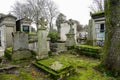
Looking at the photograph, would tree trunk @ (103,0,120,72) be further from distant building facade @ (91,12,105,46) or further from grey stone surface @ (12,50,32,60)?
distant building facade @ (91,12,105,46)

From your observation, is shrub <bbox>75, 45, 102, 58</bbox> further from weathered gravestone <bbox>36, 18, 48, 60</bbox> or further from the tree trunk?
weathered gravestone <bbox>36, 18, 48, 60</bbox>

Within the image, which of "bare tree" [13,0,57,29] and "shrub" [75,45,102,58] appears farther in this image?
"bare tree" [13,0,57,29]

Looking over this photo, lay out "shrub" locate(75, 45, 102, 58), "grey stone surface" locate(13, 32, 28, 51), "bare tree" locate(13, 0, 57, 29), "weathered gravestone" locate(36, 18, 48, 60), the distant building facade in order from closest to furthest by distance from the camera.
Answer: "weathered gravestone" locate(36, 18, 48, 60) → "grey stone surface" locate(13, 32, 28, 51) → "shrub" locate(75, 45, 102, 58) → the distant building facade → "bare tree" locate(13, 0, 57, 29)

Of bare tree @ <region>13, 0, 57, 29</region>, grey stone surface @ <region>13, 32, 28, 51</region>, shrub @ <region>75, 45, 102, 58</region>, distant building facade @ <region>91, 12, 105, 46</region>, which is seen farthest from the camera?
bare tree @ <region>13, 0, 57, 29</region>

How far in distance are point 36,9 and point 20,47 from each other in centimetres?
2171

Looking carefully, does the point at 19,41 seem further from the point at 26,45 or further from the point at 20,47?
the point at 26,45

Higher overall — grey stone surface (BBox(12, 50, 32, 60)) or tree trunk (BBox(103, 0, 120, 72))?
tree trunk (BBox(103, 0, 120, 72))

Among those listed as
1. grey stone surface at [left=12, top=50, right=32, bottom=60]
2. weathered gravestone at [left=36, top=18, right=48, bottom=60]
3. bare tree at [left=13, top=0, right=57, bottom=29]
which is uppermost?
Result: bare tree at [left=13, top=0, right=57, bottom=29]

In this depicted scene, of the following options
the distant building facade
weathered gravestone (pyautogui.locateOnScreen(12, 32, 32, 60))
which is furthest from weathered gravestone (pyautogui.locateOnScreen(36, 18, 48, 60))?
the distant building facade

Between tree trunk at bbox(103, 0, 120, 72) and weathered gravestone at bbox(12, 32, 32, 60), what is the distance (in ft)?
15.2

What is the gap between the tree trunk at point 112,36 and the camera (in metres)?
4.61

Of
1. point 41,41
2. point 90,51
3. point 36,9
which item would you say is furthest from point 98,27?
point 36,9

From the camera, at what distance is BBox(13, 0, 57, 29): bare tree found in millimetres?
27719

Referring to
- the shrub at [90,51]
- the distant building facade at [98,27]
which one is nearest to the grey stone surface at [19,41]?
the shrub at [90,51]
